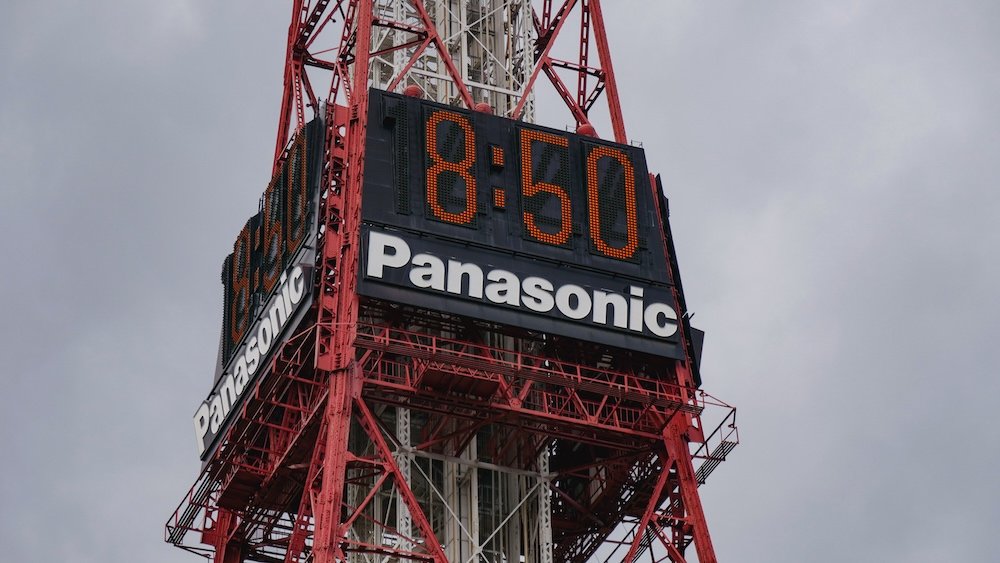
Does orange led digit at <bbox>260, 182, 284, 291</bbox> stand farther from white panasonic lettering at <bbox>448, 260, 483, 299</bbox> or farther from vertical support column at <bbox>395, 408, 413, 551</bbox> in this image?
white panasonic lettering at <bbox>448, 260, 483, 299</bbox>

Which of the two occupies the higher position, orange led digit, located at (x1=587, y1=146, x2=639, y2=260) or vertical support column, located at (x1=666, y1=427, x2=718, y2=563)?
orange led digit, located at (x1=587, y1=146, x2=639, y2=260)

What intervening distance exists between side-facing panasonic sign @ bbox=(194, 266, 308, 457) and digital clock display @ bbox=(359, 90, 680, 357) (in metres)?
3.51

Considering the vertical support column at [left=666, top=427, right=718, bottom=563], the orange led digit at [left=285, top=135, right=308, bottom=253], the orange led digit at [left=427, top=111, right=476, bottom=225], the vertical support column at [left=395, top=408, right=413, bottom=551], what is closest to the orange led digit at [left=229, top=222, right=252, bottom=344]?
the orange led digit at [left=285, top=135, right=308, bottom=253]

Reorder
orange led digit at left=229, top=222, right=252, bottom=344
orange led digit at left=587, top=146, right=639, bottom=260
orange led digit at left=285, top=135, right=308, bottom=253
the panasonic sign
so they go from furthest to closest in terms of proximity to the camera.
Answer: orange led digit at left=229, top=222, right=252, bottom=344 < orange led digit at left=587, top=146, right=639, bottom=260 < orange led digit at left=285, top=135, right=308, bottom=253 < the panasonic sign

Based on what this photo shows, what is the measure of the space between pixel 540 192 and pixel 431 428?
8230 millimetres

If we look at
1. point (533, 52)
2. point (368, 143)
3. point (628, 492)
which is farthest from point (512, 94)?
point (628, 492)

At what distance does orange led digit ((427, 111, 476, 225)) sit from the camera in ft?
265

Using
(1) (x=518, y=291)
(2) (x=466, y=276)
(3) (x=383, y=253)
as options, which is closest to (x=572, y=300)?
(1) (x=518, y=291)

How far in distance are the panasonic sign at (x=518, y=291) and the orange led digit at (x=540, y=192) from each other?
3.64 ft

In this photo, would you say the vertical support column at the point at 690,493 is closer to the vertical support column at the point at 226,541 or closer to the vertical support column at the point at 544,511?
the vertical support column at the point at 544,511

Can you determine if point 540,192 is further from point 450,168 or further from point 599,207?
point 450,168

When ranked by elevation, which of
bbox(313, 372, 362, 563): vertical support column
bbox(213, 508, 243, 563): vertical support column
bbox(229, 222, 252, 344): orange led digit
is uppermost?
bbox(229, 222, 252, 344): orange led digit

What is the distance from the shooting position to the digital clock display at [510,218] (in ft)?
261

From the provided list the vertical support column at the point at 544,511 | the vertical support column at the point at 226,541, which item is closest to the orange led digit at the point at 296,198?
the vertical support column at the point at 226,541
